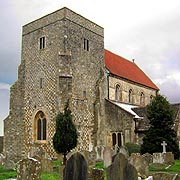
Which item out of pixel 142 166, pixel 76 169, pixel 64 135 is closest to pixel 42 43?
pixel 64 135

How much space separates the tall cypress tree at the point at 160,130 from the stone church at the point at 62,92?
2611mm

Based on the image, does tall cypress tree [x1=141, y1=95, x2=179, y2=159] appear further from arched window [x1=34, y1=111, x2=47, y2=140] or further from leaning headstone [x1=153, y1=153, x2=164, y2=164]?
arched window [x1=34, y1=111, x2=47, y2=140]

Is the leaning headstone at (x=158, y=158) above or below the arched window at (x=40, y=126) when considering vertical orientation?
below

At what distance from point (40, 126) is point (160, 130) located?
10.5 meters

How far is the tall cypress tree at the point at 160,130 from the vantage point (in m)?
22.1

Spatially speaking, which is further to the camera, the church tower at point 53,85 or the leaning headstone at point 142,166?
the church tower at point 53,85

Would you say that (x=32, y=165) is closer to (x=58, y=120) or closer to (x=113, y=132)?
(x=58, y=120)

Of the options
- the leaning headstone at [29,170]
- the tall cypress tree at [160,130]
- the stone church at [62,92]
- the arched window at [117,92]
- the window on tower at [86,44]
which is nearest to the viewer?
the leaning headstone at [29,170]

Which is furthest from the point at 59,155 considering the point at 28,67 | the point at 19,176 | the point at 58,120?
the point at 19,176

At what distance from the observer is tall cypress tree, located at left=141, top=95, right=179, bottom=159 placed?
871 inches

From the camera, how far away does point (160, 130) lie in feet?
74.5

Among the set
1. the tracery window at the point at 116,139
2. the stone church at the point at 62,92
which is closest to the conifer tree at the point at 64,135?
the stone church at the point at 62,92

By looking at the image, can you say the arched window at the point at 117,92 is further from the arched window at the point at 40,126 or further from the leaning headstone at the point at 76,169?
the leaning headstone at the point at 76,169

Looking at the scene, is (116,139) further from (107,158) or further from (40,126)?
(107,158)
